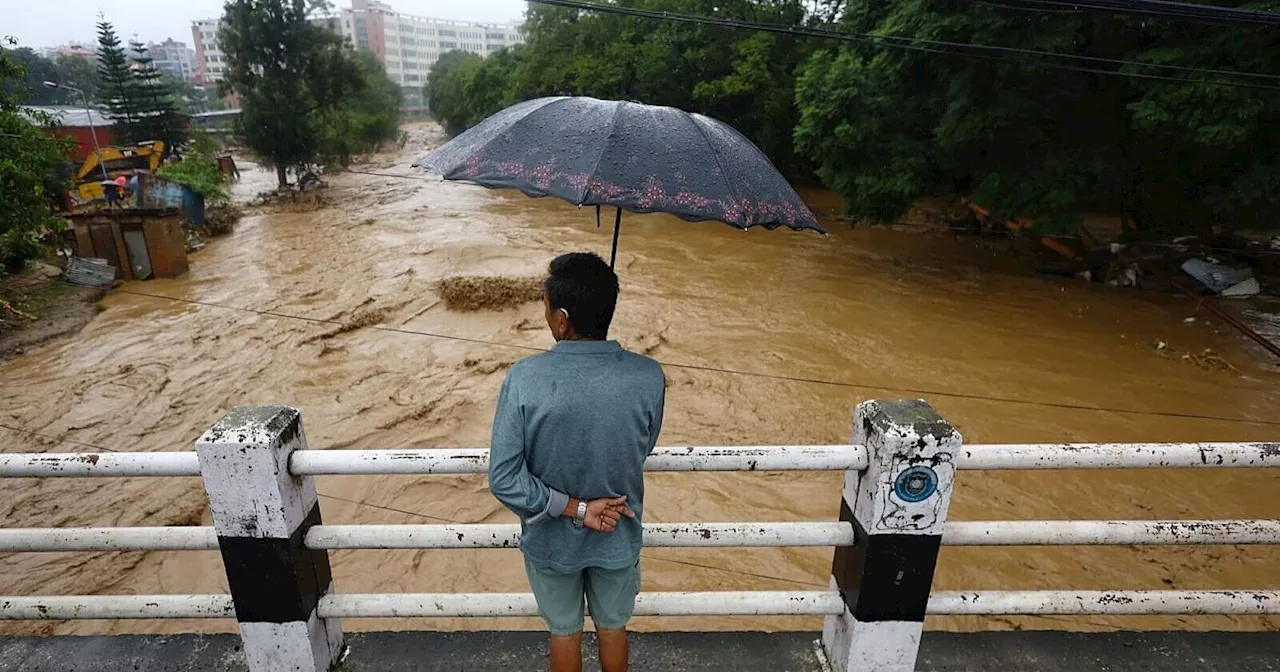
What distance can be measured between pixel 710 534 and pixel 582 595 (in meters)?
0.44

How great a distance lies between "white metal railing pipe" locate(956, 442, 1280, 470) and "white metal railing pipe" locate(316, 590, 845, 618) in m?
0.67

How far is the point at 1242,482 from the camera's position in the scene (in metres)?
6.55

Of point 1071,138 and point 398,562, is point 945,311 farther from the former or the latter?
point 398,562

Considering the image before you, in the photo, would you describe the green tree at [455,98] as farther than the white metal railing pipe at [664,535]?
Yes

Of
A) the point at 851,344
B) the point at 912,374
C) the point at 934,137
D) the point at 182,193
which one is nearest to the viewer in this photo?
the point at 912,374

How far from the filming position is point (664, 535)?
6.92 feet

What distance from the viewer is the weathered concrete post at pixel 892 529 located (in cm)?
189

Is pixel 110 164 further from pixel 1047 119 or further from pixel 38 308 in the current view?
pixel 1047 119

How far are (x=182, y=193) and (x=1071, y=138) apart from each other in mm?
19797

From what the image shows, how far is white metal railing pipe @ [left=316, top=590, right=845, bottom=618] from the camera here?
2162mm

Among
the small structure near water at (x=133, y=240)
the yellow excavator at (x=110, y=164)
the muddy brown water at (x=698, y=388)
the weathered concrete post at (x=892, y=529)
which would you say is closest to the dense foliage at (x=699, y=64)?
the muddy brown water at (x=698, y=388)

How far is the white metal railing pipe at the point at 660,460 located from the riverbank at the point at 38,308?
A: 11240 millimetres

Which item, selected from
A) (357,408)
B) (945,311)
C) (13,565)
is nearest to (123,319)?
(357,408)

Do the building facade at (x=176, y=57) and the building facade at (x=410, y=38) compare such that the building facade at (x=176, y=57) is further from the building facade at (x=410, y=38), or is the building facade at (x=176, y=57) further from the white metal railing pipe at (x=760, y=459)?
the white metal railing pipe at (x=760, y=459)
